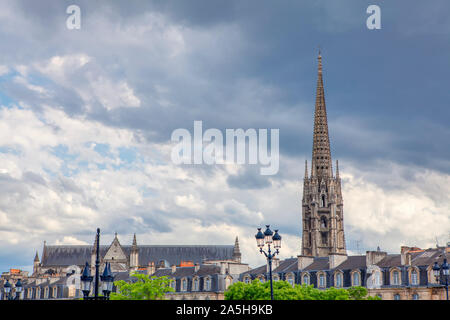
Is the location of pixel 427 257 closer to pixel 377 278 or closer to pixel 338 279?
pixel 377 278

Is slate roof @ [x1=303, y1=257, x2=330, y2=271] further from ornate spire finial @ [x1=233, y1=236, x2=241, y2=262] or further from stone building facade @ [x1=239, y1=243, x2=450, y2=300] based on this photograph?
ornate spire finial @ [x1=233, y1=236, x2=241, y2=262]

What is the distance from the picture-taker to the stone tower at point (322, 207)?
150 m

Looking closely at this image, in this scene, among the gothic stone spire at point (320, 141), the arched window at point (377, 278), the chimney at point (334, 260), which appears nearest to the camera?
the arched window at point (377, 278)

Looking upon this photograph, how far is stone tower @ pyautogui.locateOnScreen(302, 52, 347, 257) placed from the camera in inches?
5896

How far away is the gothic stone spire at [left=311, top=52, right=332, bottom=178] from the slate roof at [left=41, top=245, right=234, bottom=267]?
31822mm

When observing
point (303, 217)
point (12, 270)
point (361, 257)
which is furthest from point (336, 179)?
point (12, 270)

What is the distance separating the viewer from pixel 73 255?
16275cm

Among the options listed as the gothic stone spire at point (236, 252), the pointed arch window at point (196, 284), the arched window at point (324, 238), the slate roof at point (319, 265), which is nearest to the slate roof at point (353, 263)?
the slate roof at point (319, 265)

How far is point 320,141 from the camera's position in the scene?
166m

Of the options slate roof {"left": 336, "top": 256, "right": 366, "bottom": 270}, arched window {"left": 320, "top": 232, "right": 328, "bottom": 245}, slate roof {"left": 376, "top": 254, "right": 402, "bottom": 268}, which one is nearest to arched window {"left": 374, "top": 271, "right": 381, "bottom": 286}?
slate roof {"left": 376, "top": 254, "right": 402, "bottom": 268}

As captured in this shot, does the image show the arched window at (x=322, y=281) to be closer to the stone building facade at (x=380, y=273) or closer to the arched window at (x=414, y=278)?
the stone building facade at (x=380, y=273)

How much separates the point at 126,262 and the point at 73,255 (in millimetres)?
14323

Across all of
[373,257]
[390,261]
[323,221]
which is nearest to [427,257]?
[390,261]
